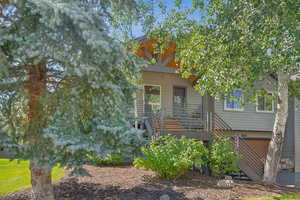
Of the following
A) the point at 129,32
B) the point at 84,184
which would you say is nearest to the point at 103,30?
the point at 84,184

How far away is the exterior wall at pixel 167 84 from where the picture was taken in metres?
13.8

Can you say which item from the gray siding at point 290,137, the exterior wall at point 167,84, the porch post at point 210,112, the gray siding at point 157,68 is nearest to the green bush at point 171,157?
the porch post at point 210,112

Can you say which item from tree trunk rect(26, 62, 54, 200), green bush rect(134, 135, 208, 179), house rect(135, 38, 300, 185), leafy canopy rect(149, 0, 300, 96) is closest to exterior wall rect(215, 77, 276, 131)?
house rect(135, 38, 300, 185)

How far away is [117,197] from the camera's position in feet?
21.1

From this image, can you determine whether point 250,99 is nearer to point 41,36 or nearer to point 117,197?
point 117,197

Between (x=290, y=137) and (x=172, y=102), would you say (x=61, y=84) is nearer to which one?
(x=172, y=102)

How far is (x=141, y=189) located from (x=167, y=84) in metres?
7.72

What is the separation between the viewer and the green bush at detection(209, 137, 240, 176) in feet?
31.0

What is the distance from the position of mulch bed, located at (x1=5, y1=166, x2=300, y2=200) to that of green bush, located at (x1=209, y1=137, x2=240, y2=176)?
56 cm

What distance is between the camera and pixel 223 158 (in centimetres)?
945

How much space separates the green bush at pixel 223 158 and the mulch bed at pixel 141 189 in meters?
0.56

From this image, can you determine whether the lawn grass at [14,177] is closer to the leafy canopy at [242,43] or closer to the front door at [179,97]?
the leafy canopy at [242,43]

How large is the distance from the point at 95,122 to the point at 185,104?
31.5 ft

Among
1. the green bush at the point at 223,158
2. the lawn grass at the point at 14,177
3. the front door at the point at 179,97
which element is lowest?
the lawn grass at the point at 14,177
